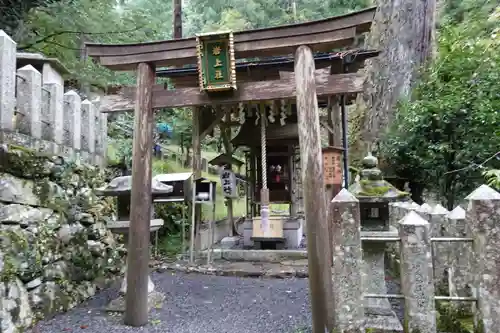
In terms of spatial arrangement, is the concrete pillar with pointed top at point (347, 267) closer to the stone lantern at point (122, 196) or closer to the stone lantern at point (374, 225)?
the stone lantern at point (374, 225)

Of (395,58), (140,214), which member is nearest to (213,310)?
(140,214)

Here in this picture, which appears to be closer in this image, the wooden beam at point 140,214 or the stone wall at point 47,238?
the stone wall at point 47,238

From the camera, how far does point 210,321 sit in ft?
15.5

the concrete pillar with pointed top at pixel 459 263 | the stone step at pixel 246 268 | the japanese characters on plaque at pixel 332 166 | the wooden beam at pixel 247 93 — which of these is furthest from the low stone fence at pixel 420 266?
the stone step at pixel 246 268

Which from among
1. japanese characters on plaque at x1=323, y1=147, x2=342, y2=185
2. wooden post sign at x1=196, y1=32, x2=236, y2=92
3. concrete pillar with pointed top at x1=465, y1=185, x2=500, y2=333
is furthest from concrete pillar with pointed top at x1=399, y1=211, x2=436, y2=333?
japanese characters on plaque at x1=323, y1=147, x2=342, y2=185

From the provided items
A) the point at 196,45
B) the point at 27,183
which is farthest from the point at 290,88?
the point at 27,183

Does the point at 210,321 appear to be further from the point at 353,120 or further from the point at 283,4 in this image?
the point at 283,4

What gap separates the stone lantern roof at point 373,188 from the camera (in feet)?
13.2

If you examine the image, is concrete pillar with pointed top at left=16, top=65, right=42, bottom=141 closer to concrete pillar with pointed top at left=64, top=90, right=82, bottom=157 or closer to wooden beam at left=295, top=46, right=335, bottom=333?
concrete pillar with pointed top at left=64, top=90, right=82, bottom=157

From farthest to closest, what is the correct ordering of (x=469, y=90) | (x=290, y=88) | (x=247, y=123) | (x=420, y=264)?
(x=247, y=123) → (x=469, y=90) → (x=290, y=88) → (x=420, y=264)

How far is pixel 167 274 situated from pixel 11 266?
366 cm

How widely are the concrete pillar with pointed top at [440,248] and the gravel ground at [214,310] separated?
705 mm

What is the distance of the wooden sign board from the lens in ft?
21.5

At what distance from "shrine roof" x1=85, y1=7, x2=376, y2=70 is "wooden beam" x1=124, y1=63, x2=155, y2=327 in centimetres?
33
